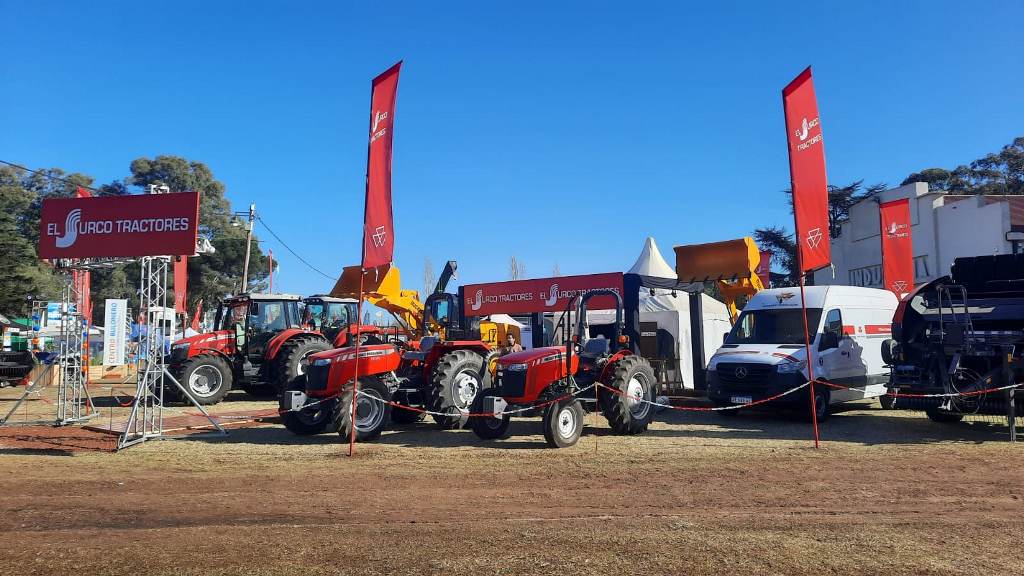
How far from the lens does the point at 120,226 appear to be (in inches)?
399

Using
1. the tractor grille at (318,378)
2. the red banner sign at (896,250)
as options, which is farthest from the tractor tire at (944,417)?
the tractor grille at (318,378)

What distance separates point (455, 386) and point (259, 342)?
716cm

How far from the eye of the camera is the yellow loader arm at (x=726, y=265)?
44.7 ft

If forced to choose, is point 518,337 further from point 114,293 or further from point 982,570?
point 114,293

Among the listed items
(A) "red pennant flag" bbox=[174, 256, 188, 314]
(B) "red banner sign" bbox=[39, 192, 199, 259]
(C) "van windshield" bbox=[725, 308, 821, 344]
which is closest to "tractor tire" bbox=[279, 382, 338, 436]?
(B) "red banner sign" bbox=[39, 192, 199, 259]

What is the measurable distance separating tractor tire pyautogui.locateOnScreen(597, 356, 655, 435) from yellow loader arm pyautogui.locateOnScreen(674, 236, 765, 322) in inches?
183

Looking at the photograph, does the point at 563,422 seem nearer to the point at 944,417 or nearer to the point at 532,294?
the point at 944,417

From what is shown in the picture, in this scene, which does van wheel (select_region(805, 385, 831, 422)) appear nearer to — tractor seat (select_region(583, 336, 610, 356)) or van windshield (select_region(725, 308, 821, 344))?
van windshield (select_region(725, 308, 821, 344))

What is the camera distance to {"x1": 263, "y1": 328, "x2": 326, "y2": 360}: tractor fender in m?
14.5

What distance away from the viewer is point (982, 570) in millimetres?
4062

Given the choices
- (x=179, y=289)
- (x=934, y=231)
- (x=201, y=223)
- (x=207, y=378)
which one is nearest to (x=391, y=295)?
(x=207, y=378)

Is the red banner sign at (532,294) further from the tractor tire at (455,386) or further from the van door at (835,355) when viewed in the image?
the tractor tire at (455,386)

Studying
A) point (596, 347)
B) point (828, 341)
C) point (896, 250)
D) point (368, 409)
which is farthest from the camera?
point (896, 250)

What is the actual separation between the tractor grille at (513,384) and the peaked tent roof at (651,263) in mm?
18758
